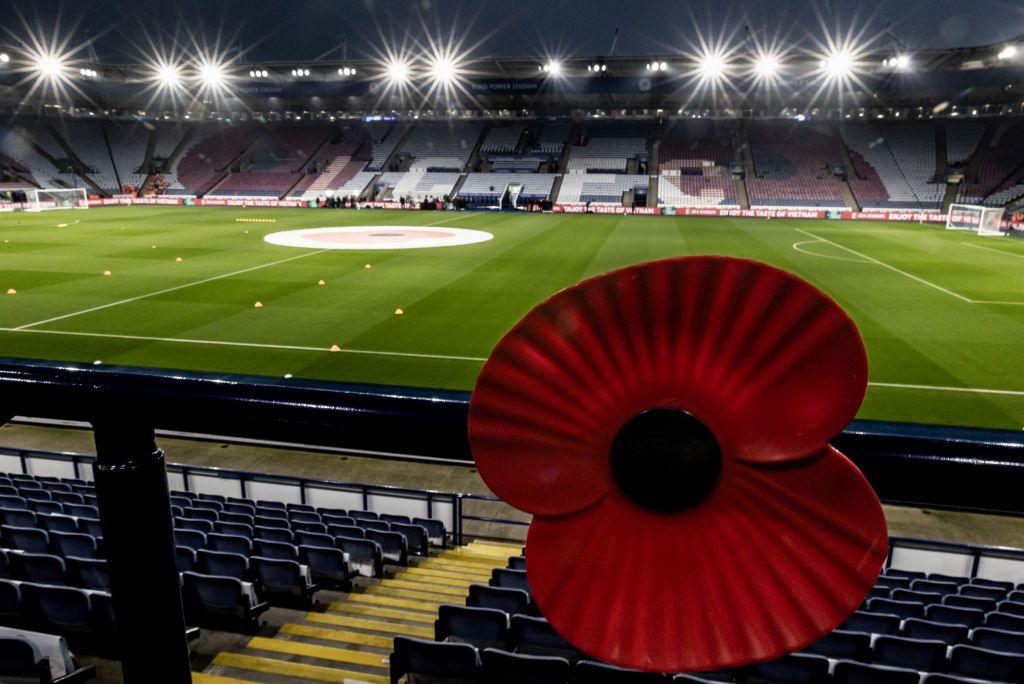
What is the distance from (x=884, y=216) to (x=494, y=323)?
4477 cm

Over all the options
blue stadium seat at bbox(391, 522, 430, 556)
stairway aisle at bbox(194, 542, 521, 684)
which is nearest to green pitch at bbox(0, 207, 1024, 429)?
blue stadium seat at bbox(391, 522, 430, 556)

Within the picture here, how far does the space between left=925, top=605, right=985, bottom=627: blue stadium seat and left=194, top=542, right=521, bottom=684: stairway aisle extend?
4315 mm

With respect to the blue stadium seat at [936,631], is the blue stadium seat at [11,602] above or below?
above

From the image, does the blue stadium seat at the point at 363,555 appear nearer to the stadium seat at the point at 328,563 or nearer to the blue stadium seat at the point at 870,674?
the stadium seat at the point at 328,563

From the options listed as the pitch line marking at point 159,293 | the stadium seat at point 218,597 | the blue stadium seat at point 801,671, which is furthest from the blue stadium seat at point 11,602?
the pitch line marking at point 159,293

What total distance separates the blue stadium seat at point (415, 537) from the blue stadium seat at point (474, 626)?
392cm

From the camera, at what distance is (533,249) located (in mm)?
30219

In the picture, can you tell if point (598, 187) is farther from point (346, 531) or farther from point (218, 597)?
point (218, 597)

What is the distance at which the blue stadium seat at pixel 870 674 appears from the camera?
393 centimetres

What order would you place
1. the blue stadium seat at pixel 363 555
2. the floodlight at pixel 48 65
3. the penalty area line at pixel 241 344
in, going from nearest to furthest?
the blue stadium seat at pixel 363 555
the penalty area line at pixel 241 344
the floodlight at pixel 48 65

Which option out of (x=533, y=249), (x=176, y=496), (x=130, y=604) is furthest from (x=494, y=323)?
(x=130, y=604)

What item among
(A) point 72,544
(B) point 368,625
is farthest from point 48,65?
(B) point 368,625

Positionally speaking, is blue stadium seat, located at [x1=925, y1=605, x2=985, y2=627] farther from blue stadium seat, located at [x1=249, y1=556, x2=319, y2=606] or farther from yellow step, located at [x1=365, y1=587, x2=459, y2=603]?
blue stadium seat, located at [x1=249, y1=556, x2=319, y2=606]

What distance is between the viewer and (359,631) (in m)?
5.36
